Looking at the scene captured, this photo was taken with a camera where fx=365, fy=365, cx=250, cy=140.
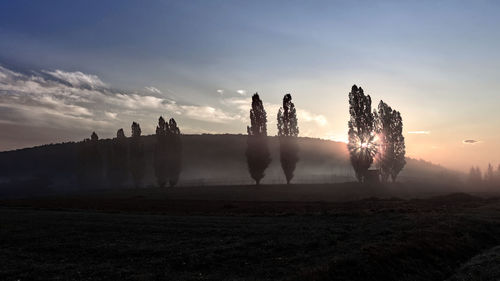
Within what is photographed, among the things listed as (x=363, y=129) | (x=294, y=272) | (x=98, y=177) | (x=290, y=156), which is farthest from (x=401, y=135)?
(x=98, y=177)

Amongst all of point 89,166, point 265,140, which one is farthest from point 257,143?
point 89,166

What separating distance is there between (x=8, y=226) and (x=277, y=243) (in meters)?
28.4

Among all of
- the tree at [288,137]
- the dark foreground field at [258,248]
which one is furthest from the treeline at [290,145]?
the dark foreground field at [258,248]

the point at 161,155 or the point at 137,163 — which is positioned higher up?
the point at 161,155

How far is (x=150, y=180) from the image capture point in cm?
16950

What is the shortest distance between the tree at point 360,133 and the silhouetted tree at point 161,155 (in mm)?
54617

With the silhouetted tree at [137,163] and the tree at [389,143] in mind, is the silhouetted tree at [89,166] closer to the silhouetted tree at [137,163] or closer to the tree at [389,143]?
the silhouetted tree at [137,163]

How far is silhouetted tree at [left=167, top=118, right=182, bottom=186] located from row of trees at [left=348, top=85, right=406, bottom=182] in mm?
51992

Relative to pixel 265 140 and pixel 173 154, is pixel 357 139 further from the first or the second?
pixel 173 154

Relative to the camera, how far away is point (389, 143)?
96938mm

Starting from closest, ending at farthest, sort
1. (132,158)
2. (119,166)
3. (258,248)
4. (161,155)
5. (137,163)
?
(258,248)
(161,155)
(137,163)
(132,158)
(119,166)

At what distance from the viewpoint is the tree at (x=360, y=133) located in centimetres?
8312

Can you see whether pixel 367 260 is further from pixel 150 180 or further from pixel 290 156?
pixel 150 180

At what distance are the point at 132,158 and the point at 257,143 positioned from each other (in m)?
49.1
